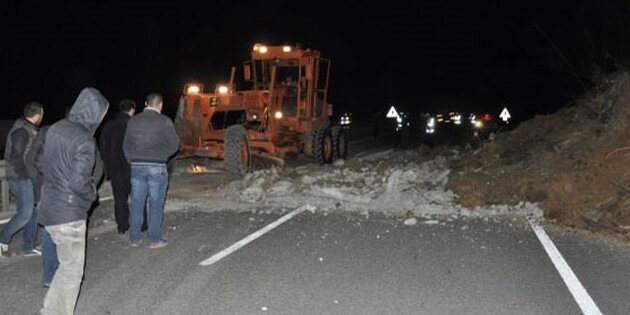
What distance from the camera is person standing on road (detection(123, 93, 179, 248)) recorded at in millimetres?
8430

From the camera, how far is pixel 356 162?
1759 cm

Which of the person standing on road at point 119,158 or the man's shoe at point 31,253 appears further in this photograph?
the person standing on road at point 119,158

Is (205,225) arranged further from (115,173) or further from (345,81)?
(345,81)

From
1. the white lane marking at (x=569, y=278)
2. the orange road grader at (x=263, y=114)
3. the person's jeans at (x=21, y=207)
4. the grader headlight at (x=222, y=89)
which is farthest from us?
the grader headlight at (x=222, y=89)

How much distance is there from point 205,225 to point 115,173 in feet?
5.38

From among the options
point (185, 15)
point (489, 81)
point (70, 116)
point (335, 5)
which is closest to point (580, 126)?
point (70, 116)

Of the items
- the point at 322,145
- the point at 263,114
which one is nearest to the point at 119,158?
the point at 263,114

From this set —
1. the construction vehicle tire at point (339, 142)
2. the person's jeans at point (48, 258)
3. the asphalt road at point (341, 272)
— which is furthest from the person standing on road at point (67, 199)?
the construction vehicle tire at point (339, 142)

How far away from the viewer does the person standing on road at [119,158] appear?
924cm

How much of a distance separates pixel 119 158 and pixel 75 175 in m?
3.87

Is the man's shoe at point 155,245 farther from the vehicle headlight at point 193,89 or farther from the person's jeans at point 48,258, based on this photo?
the vehicle headlight at point 193,89

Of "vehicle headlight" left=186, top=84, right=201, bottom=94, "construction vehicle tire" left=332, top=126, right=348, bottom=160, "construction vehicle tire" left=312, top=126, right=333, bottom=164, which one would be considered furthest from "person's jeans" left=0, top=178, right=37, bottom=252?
"construction vehicle tire" left=332, top=126, right=348, bottom=160

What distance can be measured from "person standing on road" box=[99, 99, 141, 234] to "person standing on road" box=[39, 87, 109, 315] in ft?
11.8

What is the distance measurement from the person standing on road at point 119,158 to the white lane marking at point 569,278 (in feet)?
18.1
